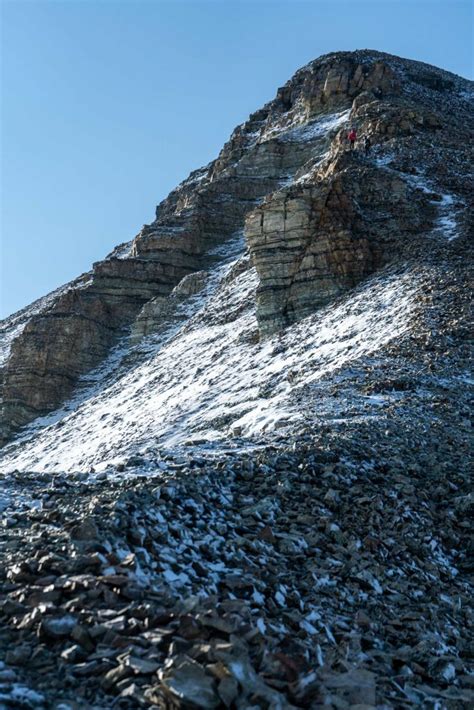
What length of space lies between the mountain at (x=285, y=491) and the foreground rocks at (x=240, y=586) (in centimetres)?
3

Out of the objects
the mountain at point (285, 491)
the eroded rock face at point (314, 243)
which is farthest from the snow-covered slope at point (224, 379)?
the eroded rock face at point (314, 243)

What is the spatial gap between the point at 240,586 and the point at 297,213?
30.1 metres

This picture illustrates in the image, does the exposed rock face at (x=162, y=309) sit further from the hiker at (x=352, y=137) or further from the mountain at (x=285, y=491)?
the hiker at (x=352, y=137)

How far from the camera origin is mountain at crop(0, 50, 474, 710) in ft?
19.4

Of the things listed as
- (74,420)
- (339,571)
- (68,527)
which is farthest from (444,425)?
(74,420)

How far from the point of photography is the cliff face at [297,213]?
34875 mm

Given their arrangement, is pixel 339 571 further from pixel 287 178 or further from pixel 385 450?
pixel 287 178

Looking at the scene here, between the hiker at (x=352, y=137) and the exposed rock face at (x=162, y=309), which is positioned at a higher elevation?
the hiker at (x=352, y=137)

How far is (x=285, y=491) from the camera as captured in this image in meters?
10.7

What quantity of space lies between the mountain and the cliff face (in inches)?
9.1

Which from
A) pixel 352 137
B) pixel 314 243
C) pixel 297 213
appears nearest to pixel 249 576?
pixel 314 243

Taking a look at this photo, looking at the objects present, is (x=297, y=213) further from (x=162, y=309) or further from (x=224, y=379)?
(x=162, y=309)

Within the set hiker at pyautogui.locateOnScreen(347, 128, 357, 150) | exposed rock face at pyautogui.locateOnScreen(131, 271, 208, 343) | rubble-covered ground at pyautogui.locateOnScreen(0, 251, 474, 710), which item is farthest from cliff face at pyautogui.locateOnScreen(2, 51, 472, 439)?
rubble-covered ground at pyautogui.locateOnScreen(0, 251, 474, 710)

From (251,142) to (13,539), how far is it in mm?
89825
